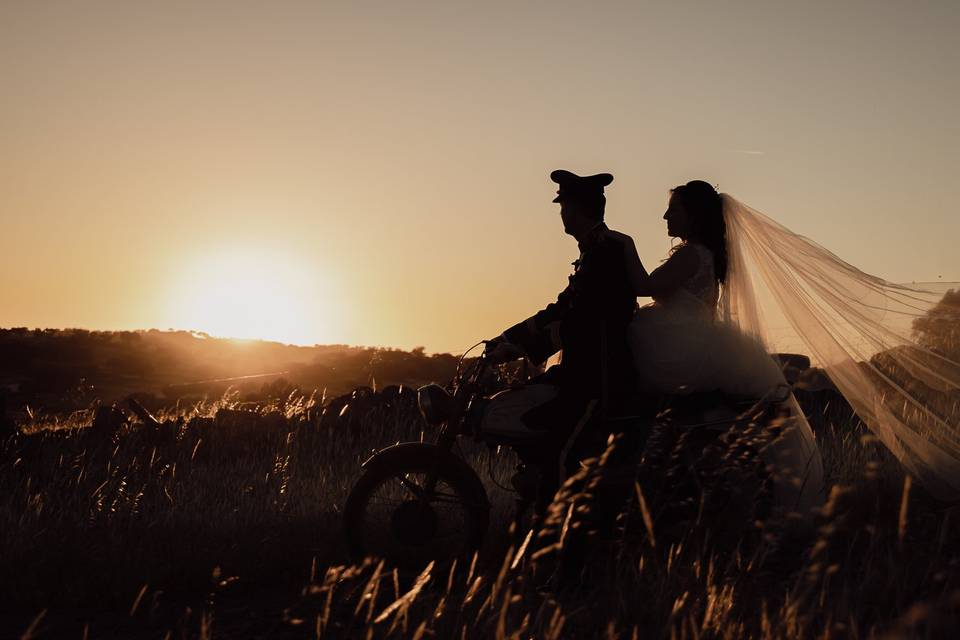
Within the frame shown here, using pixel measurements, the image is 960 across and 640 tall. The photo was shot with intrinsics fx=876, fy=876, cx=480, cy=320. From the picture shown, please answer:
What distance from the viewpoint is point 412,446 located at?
5508 mm

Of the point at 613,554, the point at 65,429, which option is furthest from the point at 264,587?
the point at 65,429

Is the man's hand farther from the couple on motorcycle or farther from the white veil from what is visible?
the white veil

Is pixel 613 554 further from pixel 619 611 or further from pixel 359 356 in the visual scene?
pixel 359 356

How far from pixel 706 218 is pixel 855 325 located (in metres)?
1.43

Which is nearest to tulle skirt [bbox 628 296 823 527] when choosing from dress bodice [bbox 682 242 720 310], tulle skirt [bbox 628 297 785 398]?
tulle skirt [bbox 628 297 785 398]

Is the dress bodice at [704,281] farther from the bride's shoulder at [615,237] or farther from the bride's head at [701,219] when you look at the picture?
the bride's shoulder at [615,237]

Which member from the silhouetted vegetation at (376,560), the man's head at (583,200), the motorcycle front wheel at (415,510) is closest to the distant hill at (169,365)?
the silhouetted vegetation at (376,560)

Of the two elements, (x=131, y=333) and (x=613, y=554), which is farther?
(x=131, y=333)

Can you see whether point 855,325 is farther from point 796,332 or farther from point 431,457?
point 431,457

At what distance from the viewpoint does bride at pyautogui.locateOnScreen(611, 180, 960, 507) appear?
571cm

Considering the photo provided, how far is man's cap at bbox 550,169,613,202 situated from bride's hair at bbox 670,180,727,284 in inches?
35.1

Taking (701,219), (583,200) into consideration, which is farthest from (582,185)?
(701,219)

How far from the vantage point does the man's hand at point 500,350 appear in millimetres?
5508

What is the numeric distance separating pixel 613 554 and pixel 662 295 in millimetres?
1763
